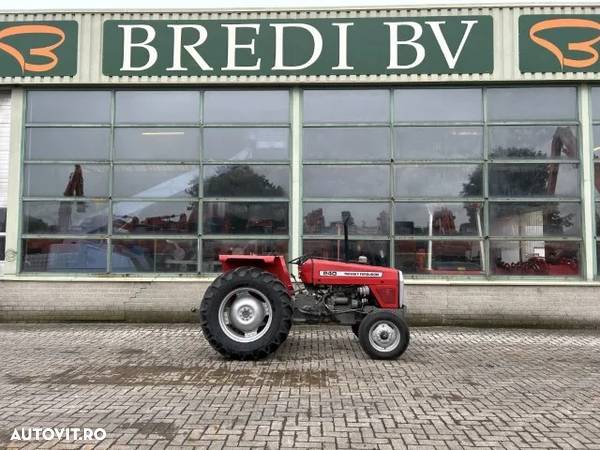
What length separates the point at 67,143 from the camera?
1028 centimetres

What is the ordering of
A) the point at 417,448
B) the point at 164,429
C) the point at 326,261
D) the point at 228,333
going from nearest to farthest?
1. the point at 417,448
2. the point at 164,429
3. the point at 228,333
4. the point at 326,261

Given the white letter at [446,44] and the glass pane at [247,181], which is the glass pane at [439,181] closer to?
the white letter at [446,44]

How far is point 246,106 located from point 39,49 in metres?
3.80

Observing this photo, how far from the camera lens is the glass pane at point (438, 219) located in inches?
388

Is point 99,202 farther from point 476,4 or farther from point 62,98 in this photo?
point 476,4

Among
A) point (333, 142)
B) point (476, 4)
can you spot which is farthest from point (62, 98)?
point (476, 4)

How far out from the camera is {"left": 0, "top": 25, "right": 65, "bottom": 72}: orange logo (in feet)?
33.1

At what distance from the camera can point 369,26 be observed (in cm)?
986

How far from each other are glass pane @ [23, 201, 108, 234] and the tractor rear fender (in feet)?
12.6

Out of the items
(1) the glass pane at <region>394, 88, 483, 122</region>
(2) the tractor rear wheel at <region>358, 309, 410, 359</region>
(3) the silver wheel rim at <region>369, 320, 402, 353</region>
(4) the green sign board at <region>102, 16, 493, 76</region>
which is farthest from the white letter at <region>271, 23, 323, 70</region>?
(3) the silver wheel rim at <region>369, 320, 402, 353</region>

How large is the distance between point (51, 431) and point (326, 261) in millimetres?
3975

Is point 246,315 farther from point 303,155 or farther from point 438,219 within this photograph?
point 438,219

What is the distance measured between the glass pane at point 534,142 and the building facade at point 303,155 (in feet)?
→ 0.08

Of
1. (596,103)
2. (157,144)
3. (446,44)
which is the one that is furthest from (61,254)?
(596,103)
